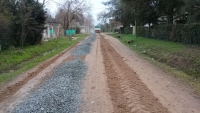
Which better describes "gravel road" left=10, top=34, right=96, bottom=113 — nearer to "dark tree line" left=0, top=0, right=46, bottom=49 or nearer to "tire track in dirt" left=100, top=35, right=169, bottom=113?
"tire track in dirt" left=100, top=35, right=169, bottom=113

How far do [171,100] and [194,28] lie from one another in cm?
1574

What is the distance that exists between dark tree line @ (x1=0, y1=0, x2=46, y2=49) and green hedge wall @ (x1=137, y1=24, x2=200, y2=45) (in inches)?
588

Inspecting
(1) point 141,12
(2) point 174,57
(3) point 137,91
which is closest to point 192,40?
(2) point 174,57

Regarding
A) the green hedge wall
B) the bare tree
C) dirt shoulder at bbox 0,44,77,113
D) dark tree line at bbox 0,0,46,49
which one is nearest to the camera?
dirt shoulder at bbox 0,44,77,113

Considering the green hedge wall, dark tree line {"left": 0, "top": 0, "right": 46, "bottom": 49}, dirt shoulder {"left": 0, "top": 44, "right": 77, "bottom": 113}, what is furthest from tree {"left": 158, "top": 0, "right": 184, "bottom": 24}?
dirt shoulder {"left": 0, "top": 44, "right": 77, "bottom": 113}

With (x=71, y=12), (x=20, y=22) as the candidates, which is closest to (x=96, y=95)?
(x=20, y=22)

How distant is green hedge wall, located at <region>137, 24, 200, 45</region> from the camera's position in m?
20.5

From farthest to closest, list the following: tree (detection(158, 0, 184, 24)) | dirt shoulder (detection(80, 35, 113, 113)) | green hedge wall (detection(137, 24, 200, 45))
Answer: tree (detection(158, 0, 184, 24)), green hedge wall (detection(137, 24, 200, 45)), dirt shoulder (detection(80, 35, 113, 113))

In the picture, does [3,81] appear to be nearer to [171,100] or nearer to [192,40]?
[171,100]

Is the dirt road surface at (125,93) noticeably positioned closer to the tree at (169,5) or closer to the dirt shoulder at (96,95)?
the dirt shoulder at (96,95)

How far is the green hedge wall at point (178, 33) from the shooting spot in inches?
806

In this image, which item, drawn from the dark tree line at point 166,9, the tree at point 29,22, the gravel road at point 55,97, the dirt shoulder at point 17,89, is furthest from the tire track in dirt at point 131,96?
the tree at point 29,22

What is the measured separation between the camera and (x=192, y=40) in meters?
21.1

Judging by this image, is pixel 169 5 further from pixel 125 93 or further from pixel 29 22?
pixel 125 93
